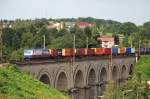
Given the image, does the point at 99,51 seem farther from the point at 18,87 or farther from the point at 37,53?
the point at 18,87

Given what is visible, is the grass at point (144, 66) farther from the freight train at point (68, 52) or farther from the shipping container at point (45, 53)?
the shipping container at point (45, 53)

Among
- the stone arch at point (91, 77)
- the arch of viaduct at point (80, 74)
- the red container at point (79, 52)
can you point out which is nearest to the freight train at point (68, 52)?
the red container at point (79, 52)

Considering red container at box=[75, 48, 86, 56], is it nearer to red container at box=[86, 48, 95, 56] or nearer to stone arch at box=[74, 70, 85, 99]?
red container at box=[86, 48, 95, 56]

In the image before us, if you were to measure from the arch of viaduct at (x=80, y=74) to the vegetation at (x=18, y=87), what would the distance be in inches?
337

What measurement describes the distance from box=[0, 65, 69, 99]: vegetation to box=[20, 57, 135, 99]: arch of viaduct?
28.1 ft

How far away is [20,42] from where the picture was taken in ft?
337

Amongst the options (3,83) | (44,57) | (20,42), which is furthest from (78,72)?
(20,42)

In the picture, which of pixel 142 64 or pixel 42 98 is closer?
pixel 42 98

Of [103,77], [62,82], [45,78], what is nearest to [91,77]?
[103,77]

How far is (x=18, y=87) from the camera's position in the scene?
3081cm

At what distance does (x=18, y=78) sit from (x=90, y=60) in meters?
33.4

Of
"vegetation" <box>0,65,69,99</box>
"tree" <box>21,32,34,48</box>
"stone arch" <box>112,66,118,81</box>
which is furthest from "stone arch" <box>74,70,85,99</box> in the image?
"tree" <box>21,32,34,48</box>

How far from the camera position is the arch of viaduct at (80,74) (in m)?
49.9

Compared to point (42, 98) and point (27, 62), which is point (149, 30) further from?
point (42, 98)
